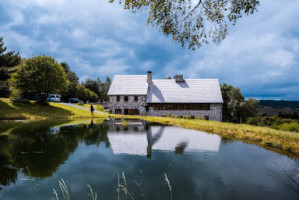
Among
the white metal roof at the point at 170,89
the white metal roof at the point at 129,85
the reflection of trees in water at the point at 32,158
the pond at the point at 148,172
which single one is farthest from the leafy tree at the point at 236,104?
the reflection of trees in water at the point at 32,158

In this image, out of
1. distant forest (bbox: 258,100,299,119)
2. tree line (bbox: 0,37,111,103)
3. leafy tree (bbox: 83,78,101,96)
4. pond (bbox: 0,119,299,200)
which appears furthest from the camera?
leafy tree (bbox: 83,78,101,96)

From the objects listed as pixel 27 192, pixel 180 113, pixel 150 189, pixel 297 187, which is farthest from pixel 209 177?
pixel 180 113

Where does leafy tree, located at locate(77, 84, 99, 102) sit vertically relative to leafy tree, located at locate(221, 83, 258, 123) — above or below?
above

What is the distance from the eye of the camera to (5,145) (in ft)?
27.0

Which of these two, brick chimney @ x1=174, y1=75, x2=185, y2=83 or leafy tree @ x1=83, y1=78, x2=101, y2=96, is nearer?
brick chimney @ x1=174, y1=75, x2=185, y2=83

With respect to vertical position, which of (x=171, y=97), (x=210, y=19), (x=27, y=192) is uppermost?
(x=210, y=19)

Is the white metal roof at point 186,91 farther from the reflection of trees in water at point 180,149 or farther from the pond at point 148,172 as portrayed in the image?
the pond at point 148,172

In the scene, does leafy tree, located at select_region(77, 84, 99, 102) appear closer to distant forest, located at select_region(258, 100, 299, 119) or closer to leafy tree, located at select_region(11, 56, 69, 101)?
leafy tree, located at select_region(11, 56, 69, 101)

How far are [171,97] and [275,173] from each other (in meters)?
31.3

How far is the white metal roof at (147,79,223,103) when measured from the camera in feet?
118

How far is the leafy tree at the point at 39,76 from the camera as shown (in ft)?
104

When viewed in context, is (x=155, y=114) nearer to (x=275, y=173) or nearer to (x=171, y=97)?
(x=171, y=97)

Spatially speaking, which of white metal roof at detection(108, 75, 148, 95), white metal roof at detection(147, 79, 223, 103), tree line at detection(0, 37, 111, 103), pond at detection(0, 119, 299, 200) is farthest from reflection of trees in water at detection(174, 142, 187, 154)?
tree line at detection(0, 37, 111, 103)

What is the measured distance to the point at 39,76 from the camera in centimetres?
3188
